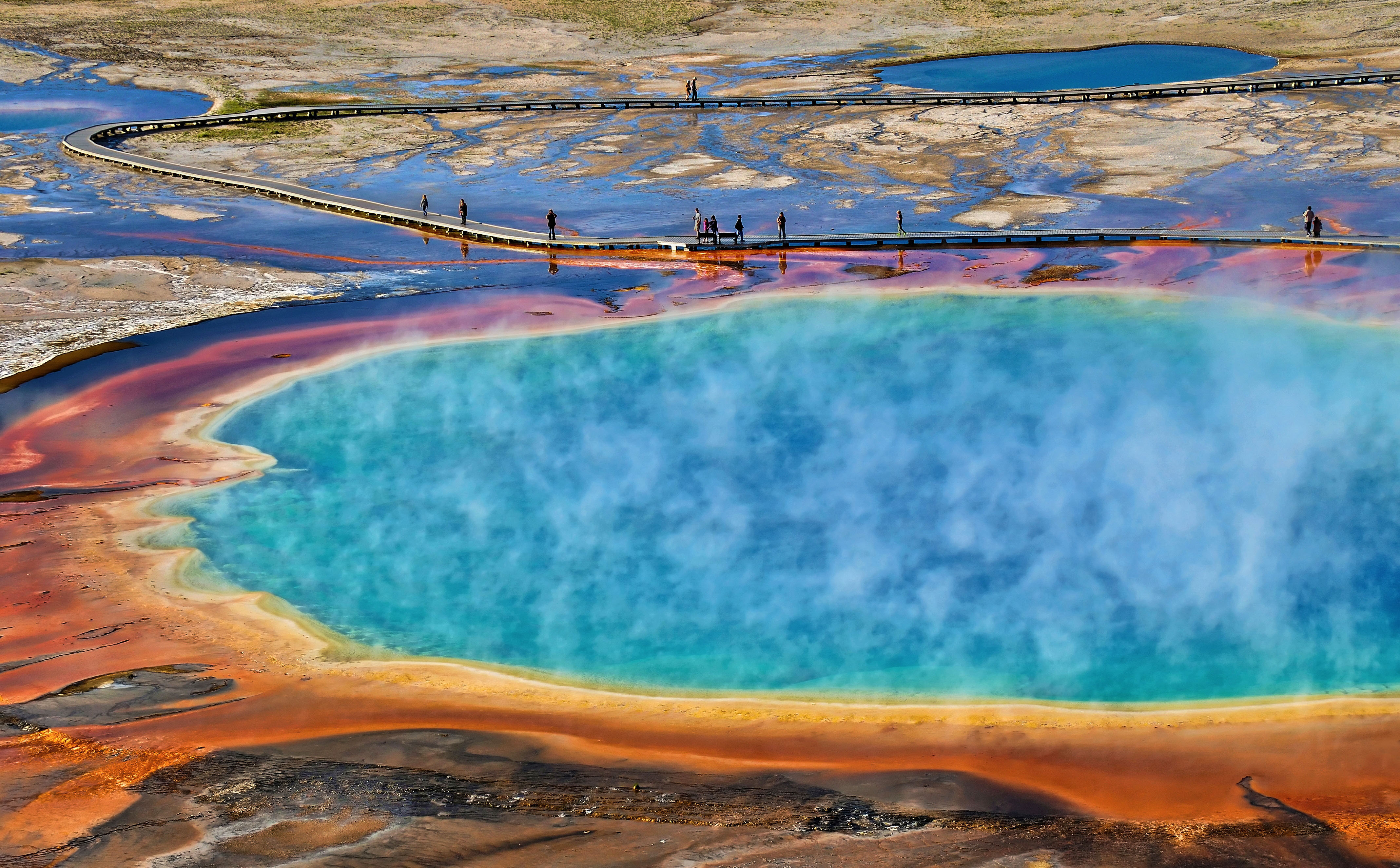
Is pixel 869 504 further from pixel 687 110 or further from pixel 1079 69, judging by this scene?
pixel 1079 69

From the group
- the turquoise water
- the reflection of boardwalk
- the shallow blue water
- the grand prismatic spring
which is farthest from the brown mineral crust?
the shallow blue water

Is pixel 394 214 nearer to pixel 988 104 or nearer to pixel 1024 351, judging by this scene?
pixel 1024 351

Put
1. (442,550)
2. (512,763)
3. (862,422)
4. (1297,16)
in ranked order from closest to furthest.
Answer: (512,763)
(442,550)
(862,422)
(1297,16)

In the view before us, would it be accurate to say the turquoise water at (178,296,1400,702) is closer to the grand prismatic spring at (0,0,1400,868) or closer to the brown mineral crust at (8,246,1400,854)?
the grand prismatic spring at (0,0,1400,868)

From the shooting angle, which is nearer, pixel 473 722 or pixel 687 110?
pixel 473 722

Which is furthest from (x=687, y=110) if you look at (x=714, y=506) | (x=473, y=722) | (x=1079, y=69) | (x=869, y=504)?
(x=473, y=722)

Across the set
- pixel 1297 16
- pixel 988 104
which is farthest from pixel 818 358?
pixel 1297 16

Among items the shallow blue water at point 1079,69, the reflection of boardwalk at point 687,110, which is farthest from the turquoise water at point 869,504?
the shallow blue water at point 1079,69
